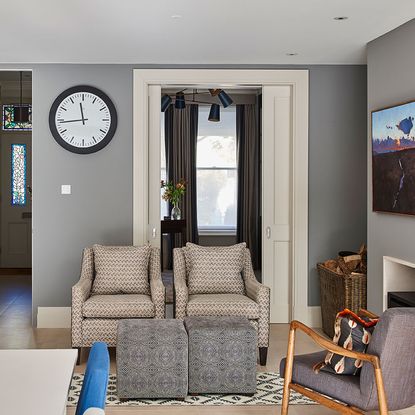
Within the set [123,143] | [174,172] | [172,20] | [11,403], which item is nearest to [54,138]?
[123,143]

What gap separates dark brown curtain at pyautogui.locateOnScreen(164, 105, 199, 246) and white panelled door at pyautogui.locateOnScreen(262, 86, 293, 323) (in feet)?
11.6

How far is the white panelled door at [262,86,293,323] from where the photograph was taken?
22.3ft

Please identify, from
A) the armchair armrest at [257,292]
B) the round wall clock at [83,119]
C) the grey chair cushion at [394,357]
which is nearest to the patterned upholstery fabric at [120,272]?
the armchair armrest at [257,292]

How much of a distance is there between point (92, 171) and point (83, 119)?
1.63 ft

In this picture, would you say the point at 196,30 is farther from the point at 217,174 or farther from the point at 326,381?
the point at 217,174

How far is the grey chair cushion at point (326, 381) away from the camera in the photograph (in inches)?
133

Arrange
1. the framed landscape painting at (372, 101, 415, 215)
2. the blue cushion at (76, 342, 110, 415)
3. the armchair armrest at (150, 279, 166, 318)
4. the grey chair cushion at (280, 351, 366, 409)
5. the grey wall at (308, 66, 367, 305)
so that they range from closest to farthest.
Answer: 1. the blue cushion at (76, 342, 110, 415)
2. the grey chair cushion at (280, 351, 366, 409)
3. the framed landscape painting at (372, 101, 415, 215)
4. the armchair armrest at (150, 279, 166, 318)
5. the grey wall at (308, 66, 367, 305)

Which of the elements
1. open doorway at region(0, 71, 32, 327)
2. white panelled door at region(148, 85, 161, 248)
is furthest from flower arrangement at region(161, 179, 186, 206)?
white panelled door at region(148, 85, 161, 248)

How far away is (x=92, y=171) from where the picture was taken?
21.7 feet

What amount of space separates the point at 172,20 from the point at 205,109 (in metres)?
5.45

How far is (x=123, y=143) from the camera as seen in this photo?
21.7 feet

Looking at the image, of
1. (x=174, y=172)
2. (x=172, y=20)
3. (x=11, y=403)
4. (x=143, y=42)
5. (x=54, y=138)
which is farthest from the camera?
(x=174, y=172)

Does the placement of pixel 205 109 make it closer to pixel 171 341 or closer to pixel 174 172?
pixel 174 172

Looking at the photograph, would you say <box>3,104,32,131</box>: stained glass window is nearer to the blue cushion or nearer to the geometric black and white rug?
the geometric black and white rug
